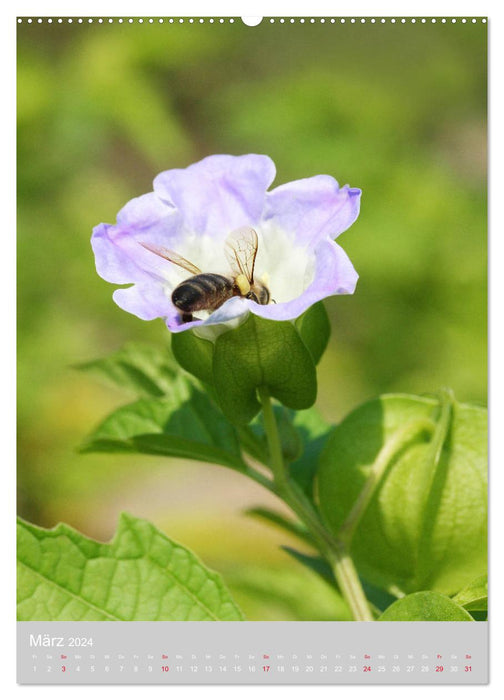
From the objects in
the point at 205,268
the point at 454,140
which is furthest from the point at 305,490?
the point at 454,140

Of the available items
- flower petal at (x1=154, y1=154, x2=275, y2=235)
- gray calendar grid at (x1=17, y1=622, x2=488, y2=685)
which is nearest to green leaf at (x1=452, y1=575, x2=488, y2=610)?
gray calendar grid at (x1=17, y1=622, x2=488, y2=685)

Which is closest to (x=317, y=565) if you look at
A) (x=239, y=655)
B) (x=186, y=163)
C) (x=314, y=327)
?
(x=239, y=655)

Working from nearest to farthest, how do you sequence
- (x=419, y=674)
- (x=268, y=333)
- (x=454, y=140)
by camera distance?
(x=268, y=333)
(x=419, y=674)
(x=454, y=140)

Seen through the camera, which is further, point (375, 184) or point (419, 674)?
point (375, 184)

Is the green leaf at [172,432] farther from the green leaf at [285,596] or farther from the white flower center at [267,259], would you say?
the green leaf at [285,596]

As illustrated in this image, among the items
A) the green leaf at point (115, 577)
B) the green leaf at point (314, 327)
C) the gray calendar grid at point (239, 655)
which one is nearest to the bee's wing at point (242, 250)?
the green leaf at point (314, 327)

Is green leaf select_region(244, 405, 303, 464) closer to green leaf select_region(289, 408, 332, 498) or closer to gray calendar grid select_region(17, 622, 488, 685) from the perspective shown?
green leaf select_region(289, 408, 332, 498)

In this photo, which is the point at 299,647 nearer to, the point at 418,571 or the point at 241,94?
the point at 418,571
